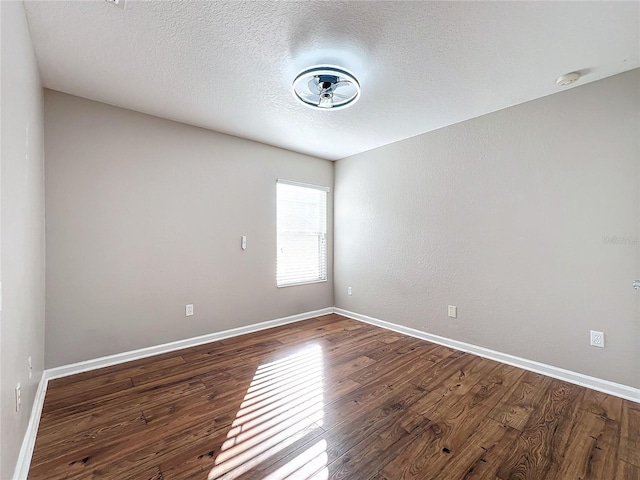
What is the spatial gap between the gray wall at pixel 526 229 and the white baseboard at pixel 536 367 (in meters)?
0.06

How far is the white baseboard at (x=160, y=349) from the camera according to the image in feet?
8.14

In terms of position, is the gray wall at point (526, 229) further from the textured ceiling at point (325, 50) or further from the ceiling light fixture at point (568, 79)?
the textured ceiling at point (325, 50)

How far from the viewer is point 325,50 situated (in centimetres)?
192

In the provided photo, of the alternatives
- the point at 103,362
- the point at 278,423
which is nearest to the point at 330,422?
the point at 278,423

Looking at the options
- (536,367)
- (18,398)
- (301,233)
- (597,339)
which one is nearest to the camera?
(18,398)

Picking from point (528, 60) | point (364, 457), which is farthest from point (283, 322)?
point (528, 60)

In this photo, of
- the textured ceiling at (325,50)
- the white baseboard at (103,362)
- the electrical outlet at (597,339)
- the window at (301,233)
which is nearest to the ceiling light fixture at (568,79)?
the textured ceiling at (325,50)

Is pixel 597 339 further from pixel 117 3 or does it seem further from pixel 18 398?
pixel 117 3

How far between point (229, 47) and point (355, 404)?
8.75ft

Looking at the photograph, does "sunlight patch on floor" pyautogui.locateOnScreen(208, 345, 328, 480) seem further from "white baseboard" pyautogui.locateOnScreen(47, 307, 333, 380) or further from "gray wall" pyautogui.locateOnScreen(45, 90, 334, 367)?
"gray wall" pyautogui.locateOnScreen(45, 90, 334, 367)

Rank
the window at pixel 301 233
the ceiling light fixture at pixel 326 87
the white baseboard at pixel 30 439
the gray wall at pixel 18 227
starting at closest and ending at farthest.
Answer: the gray wall at pixel 18 227, the white baseboard at pixel 30 439, the ceiling light fixture at pixel 326 87, the window at pixel 301 233

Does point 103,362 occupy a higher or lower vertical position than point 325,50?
lower

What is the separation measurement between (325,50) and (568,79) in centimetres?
191

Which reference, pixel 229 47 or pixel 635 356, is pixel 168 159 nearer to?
pixel 229 47
